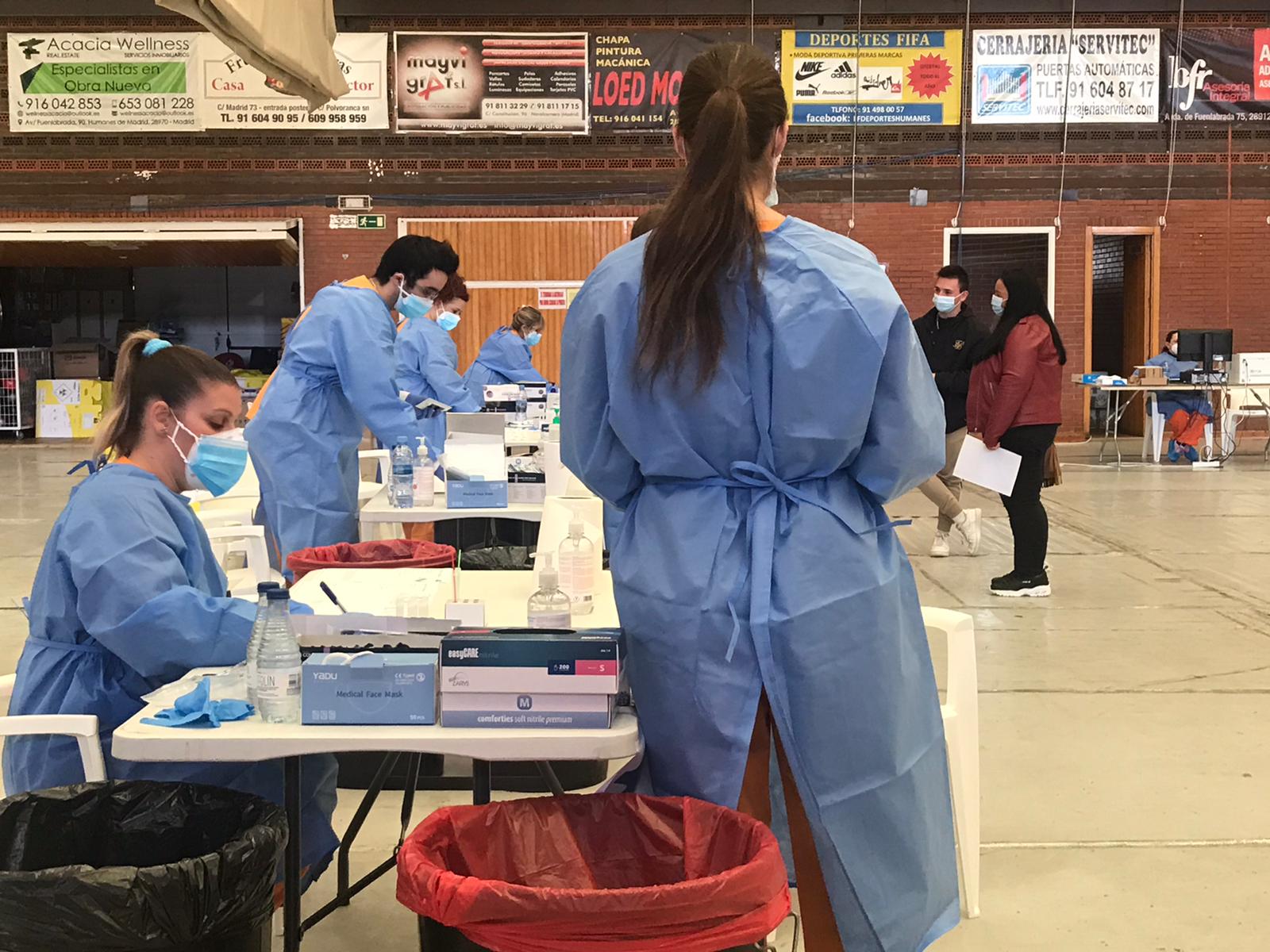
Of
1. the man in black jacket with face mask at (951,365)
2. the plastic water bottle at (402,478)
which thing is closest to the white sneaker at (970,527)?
the man in black jacket with face mask at (951,365)

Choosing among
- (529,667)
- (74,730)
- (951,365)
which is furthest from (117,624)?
(951,365)

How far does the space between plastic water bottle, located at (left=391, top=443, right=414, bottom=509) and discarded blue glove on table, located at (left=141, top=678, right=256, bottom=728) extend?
2985 mm

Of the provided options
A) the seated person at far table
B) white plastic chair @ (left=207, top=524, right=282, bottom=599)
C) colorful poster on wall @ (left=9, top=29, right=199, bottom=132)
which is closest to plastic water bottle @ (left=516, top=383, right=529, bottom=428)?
white plastic chair @ (left=207, top=524, right=282, bottom=599)

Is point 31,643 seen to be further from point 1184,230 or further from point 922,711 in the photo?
point 1184,230

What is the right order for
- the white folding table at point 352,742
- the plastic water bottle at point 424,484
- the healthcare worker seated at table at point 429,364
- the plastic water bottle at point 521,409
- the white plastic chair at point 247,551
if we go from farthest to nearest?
the healthcare worker seated at table at point 429,364
the plastic water bottle at point 521,409
the plastic water bottle at point 424,484
the white plastic chair at point 247,551
the white folding table at point 352,742

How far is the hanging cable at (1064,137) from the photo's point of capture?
49.9ft

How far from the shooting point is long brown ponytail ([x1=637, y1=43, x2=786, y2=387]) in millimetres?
2135

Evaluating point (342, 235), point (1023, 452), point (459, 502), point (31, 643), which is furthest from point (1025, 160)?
point (31, 643)

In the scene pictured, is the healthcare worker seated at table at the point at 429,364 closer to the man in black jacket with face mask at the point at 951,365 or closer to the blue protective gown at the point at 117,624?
the man in black jacket with face mask at the point at 951,365

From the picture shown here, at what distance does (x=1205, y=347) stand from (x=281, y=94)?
10.3 meters

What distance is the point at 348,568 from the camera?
3.57m

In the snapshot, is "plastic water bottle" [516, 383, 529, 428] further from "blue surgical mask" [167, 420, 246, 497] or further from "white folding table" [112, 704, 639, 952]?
"white folding table" [112, 704, 639, 952]

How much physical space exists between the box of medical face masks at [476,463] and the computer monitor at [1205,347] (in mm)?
10036

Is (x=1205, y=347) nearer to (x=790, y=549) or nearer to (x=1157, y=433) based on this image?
(x=1157, y=433)
